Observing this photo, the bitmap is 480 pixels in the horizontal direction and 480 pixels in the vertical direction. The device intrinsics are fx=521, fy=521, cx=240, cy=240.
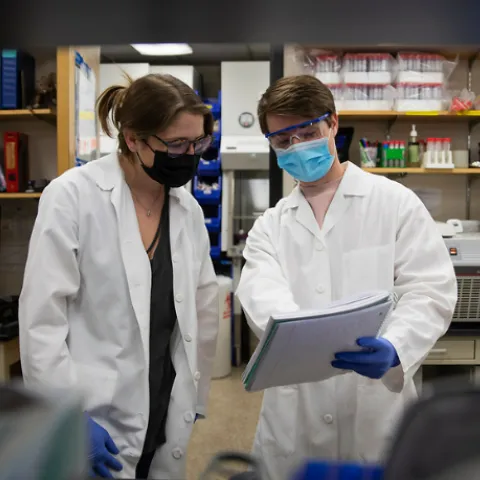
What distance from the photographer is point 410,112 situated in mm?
2977

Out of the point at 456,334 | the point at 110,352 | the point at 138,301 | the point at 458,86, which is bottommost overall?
the point at 456,334

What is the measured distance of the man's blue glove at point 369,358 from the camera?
1.08 metres

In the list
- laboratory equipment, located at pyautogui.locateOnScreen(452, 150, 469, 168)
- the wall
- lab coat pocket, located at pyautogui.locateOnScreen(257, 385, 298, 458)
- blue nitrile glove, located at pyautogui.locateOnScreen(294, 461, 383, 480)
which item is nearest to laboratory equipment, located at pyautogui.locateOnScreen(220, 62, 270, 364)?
the wall

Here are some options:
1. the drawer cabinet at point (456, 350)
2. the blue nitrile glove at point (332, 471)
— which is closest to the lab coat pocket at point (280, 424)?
the blue nitrile glove at point (332, 471)

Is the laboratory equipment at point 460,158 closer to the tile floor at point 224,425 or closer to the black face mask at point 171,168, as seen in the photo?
the tile floor at point 224,425

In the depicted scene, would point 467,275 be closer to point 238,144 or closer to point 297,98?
point 297,98

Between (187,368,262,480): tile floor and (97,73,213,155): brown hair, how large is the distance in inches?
73.0

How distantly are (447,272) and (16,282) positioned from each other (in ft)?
11.0

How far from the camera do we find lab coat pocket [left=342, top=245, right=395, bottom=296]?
131cm

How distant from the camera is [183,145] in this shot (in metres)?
1.31

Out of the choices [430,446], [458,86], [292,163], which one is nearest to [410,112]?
[458,86]

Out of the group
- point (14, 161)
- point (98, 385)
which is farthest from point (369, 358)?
point (14, 161)

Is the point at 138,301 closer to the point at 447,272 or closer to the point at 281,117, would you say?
the point at 281,117

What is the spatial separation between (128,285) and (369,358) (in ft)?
1.82
